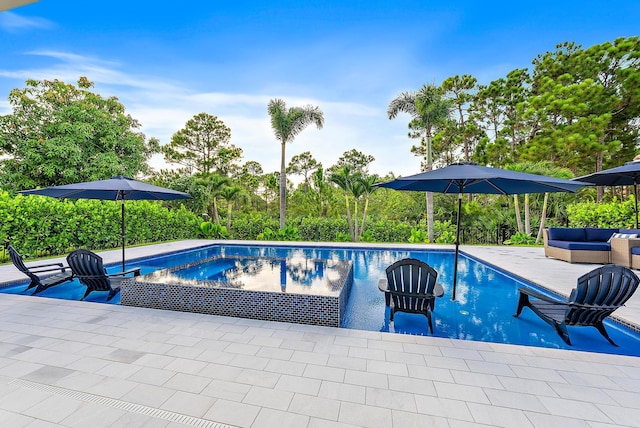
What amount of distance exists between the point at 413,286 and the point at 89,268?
529cm

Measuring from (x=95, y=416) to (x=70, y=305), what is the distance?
331cm

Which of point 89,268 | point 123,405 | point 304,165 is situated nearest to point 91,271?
point 89,268

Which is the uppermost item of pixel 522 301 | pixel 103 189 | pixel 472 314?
pixel 103 189

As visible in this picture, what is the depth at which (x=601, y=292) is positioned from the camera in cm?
315

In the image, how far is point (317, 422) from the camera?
6.16 feet

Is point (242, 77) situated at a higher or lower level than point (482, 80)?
lower

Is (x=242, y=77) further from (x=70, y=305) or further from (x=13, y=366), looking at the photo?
(x=13, y=366)

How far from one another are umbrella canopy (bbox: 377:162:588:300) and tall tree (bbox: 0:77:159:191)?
1592 centimetres

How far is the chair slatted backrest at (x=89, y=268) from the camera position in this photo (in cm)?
458

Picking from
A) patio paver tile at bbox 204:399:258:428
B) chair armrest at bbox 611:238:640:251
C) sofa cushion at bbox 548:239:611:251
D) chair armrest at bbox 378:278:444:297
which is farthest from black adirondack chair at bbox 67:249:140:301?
chair armrest at bbox 611:238:640:251

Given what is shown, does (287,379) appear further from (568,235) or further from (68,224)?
(68,224)

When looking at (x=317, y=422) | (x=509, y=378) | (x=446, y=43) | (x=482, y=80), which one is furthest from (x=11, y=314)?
(x=482, y=80)

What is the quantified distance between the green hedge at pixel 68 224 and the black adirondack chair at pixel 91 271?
199 inches

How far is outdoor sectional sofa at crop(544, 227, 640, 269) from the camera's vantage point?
6.60 m
